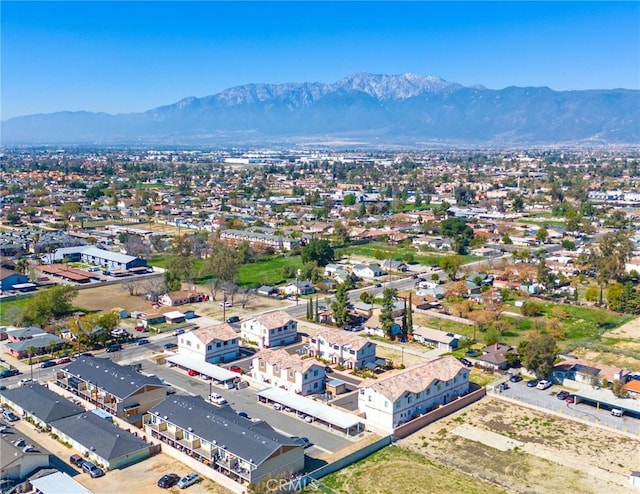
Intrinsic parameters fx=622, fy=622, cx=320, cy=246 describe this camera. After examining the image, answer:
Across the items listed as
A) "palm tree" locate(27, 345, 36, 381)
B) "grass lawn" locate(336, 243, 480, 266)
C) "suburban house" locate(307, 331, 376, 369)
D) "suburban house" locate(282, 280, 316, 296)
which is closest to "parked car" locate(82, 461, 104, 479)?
"palm tree" locate(27, 345, 36, 381)

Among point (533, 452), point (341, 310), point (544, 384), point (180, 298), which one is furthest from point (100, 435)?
point (180, 298)

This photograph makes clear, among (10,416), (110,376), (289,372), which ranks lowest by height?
(10,416)

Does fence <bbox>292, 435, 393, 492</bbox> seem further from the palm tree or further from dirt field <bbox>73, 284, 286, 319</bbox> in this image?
dirt field <bbox>73, 284, 286, 319</bbox>

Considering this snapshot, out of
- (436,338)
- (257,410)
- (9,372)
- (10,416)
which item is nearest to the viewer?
(10,416)

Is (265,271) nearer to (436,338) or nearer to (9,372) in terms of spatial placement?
(436,338)

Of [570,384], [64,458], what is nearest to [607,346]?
[570,384]

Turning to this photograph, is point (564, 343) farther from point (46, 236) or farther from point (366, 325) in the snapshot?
point (46, 236)
